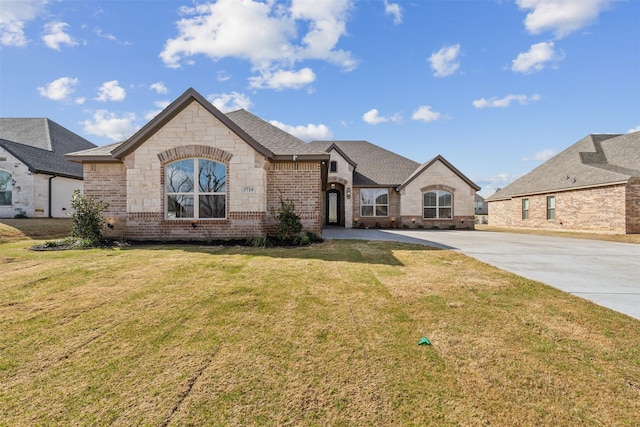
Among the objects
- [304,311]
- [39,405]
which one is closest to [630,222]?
[304,311]

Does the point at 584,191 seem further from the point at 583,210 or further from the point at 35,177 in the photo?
the point at 35,177

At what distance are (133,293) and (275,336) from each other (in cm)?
A: 273

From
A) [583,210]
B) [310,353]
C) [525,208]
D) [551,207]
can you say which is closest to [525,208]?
[525,208]

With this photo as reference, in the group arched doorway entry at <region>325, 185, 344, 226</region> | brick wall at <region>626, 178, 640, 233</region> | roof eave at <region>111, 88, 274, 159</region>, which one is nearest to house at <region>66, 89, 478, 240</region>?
roof eave at <region>111, 88, 274, 159</region>

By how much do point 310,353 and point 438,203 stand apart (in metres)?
19.8

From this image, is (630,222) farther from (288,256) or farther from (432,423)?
(432,423)

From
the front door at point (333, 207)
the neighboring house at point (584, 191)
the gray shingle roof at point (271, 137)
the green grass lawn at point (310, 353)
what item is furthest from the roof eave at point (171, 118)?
the neighboring house at point (584, 191)

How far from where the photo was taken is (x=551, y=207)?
20969 mm

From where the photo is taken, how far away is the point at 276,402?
208 cm

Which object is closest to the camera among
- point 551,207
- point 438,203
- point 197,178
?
point 197,178

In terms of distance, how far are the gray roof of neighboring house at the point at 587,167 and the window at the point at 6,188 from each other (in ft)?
115

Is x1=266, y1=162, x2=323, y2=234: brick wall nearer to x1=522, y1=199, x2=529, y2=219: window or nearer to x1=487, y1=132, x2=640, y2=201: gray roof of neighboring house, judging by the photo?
x1=487, y1=132, x2=640, y2=201: gray roof of neighboring house

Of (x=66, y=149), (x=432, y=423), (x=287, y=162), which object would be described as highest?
(x=66, y=149)

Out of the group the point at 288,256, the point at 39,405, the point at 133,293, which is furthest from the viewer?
the point at 288,256
